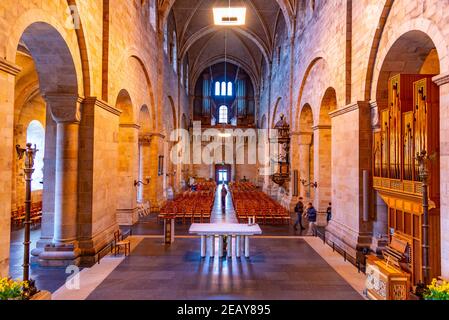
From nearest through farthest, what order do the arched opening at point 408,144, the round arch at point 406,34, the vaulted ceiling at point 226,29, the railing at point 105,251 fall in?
the round arch at point 406,34
the arched opening at point 408,144
the railing at point 105,251
the vaulted ceiling at point 226,29

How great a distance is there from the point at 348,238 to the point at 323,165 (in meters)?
5.16

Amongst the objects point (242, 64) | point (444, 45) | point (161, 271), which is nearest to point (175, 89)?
point (242, 64)

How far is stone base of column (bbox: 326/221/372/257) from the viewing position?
982 centimetres

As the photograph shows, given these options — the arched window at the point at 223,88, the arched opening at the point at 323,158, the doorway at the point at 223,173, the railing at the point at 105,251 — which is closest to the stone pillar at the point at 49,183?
the railing at the point at 105,251

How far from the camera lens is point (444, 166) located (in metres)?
6.45

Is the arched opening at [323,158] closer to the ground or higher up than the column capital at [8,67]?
closer to the ground

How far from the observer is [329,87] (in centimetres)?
1330

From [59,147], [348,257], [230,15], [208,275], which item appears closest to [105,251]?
[59,147]

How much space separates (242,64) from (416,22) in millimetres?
32029

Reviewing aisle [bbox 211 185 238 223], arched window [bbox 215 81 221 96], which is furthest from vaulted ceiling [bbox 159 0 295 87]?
aisle [bbox 211 185 238 223]

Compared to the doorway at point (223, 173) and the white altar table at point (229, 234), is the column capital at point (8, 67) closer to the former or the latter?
the white altar table at point (229, 234)

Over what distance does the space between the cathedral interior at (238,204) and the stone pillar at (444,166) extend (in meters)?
0.04

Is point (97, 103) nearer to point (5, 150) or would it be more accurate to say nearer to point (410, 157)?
point (5, 150)

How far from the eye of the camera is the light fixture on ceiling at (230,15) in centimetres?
1471
